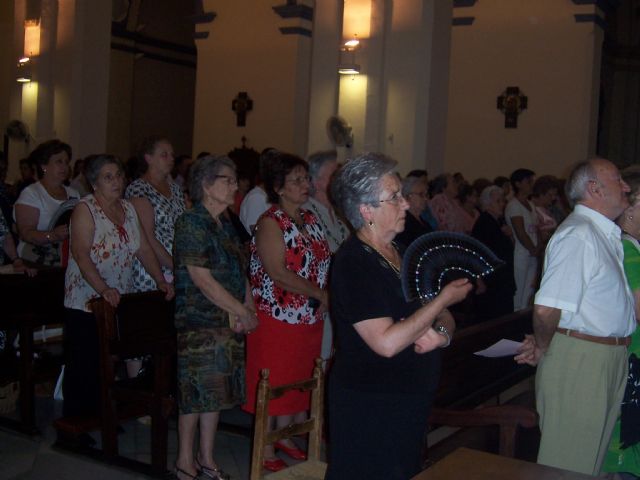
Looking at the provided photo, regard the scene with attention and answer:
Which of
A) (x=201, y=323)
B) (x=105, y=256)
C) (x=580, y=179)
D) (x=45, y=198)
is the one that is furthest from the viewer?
(x=45, y=198)

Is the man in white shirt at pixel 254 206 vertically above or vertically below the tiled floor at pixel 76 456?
above

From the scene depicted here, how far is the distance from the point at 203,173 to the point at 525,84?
10.5 meters

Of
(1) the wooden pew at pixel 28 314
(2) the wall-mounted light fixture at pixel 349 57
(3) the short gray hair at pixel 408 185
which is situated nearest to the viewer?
(1) the wooden pew at pixel 28 314

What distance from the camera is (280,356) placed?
4.59 m

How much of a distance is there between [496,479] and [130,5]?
1758 cm

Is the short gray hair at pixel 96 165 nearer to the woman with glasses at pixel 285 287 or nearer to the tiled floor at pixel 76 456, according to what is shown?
the woman with glasses at pixel 285 287

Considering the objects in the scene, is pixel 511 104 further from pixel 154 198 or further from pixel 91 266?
pixel 91 266

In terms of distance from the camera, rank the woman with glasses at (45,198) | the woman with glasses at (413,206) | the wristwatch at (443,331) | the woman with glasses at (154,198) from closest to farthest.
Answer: the wristwatch at (443,331), the woman with glasses at (154,198), the woman with glasses at (45,198), the woman with glasses at (413,206)

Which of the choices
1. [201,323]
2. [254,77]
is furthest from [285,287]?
[254,77]

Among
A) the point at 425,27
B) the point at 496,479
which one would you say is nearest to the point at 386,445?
the point at 496,479

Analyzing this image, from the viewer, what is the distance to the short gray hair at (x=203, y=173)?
432cm

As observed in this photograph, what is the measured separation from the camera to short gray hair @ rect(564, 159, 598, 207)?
11.9 feet

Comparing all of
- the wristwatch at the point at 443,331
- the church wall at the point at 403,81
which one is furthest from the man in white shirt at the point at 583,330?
the church wall at the point at 403,81

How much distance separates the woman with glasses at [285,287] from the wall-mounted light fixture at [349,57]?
513 centimetres
